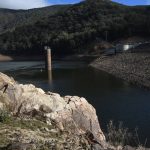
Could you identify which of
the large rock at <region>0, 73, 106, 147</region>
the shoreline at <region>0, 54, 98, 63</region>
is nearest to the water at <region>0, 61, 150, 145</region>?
the large rock at <region>0, 73, 106, 147</region>

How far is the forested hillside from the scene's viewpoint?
125 m

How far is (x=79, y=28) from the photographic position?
460 ft

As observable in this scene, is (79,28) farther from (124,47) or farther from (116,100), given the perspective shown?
(116,100)

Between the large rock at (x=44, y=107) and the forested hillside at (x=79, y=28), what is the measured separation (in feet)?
353

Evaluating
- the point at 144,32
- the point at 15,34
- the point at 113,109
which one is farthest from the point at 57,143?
Result: the point at 15,34

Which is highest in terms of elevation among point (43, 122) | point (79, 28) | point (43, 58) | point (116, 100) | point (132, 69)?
point (43, 122)

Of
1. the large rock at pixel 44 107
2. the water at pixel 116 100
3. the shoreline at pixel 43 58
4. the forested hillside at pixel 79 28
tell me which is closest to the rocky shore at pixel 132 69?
the water at pixel 116 100

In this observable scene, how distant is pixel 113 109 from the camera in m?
33.4

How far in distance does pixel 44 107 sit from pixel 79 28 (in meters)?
128

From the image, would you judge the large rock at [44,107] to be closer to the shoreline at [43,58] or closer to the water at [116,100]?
the water at [116,100]

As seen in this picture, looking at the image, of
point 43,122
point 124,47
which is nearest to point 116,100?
point 43,122

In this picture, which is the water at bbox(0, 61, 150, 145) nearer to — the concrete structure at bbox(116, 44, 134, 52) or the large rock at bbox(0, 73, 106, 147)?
the large rock at bbox(0, 73, 106, 147)

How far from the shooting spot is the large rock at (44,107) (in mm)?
12102

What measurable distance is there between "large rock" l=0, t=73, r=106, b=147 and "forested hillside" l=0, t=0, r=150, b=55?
10753 centimetres
